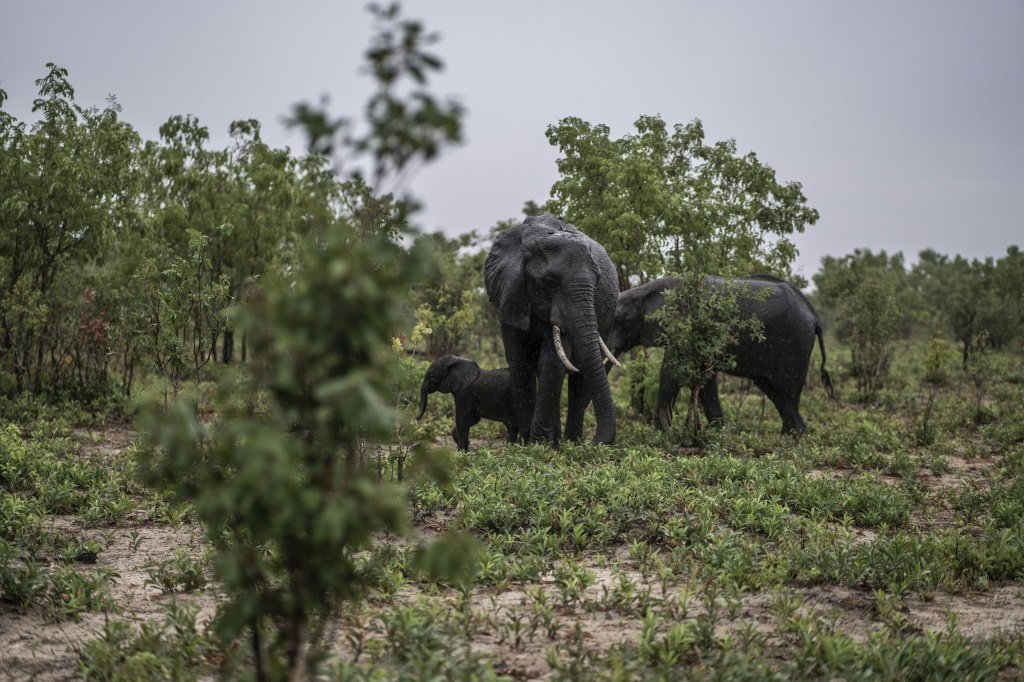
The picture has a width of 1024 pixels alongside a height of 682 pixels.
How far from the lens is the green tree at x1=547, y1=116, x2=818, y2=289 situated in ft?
47.2

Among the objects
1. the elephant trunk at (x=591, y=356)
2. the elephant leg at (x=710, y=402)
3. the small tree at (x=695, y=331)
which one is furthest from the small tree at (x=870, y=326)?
the elephant trunk at (x=591, y=356)

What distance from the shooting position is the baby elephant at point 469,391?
11.2 m

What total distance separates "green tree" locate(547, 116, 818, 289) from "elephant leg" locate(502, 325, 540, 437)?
11.4 feet

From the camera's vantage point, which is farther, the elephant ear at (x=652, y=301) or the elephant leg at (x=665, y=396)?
the elephant ear at (x=652, y=301)

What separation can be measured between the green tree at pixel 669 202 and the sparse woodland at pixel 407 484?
64 mm

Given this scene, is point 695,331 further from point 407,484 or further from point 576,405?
point 407,484

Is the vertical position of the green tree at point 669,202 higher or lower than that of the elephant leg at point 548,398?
higher

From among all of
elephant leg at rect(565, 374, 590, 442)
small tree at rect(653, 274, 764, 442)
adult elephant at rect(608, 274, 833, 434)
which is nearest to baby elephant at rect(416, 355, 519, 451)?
elephant leg at rect(565, 374, 590, 442)

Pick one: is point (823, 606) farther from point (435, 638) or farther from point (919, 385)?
point (919, 385)

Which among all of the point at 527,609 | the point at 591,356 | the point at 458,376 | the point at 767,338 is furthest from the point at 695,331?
the point at 527,609

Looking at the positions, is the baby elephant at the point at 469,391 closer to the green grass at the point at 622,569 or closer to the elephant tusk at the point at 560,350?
the elephant tusk at the point at 560,350

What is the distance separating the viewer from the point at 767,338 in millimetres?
12617

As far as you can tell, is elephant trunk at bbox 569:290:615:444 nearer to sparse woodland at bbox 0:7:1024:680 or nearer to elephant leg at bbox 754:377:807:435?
sparse woodland at bbox 0:7:1024:680

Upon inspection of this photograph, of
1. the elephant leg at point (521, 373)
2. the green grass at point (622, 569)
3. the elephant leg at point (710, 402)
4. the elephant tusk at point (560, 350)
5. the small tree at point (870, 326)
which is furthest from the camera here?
the small tree at point (870, 326)
